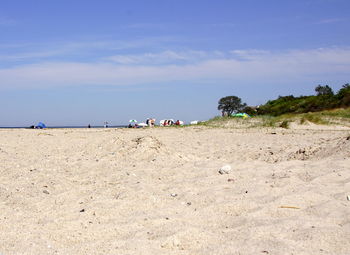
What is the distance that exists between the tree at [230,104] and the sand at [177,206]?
140 feet

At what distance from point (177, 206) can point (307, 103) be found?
27.7m

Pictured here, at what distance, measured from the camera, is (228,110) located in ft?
163

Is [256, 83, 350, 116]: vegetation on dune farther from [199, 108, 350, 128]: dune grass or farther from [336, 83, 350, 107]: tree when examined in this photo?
[199, 108, 350, 128]: dune grass

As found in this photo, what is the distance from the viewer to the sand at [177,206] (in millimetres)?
3053

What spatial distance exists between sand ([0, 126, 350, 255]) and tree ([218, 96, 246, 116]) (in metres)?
42.8

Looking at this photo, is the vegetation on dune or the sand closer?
the sand

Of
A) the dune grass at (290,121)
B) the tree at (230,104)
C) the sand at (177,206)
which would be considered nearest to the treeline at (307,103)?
the dune grass at (290,121)

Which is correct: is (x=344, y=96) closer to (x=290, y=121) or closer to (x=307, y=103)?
(x=307, y=103)

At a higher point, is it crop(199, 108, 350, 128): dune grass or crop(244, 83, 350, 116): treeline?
crop(244, 83, 350, 116): treeline

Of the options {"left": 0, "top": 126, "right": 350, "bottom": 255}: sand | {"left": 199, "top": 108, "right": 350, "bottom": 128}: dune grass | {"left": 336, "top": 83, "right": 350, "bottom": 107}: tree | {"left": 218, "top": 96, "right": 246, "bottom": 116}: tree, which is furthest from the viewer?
{"left": 218, "top": 96, "right": 246, "bottom": 116}: tree

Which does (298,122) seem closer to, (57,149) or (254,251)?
(57,149)

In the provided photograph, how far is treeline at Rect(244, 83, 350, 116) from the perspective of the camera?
87.7 feet

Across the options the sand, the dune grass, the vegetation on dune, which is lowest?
the sand

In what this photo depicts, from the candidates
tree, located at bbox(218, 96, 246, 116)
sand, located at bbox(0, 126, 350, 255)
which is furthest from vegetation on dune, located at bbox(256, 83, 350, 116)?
sand, located at bbox(0, 126, 350, 255)
